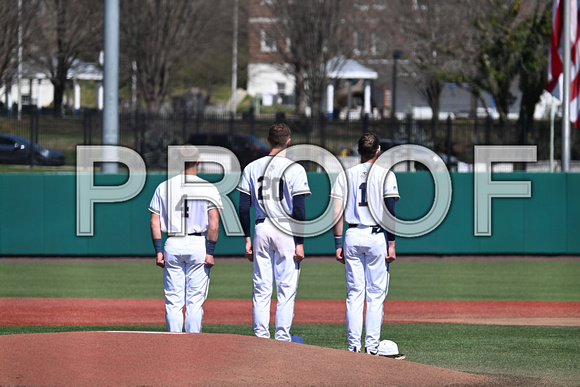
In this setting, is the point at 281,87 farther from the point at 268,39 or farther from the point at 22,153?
the point at 22,153

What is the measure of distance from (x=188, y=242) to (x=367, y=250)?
5.48 ft

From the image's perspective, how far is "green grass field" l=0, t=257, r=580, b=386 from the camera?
806 centimetres

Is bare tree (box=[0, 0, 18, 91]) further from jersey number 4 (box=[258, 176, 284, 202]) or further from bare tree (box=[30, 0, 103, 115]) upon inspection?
jersey number 4 (box=[258, 176, 284, 202])

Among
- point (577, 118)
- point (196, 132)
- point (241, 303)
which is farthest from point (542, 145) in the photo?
point (241, 303)

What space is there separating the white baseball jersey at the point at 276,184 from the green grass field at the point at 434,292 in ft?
6.05

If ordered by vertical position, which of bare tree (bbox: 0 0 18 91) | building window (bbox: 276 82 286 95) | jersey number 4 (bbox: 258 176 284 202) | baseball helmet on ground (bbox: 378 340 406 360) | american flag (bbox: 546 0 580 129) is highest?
building window (bbox: 276 82 286 95)

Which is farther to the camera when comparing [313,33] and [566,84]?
[313,33]

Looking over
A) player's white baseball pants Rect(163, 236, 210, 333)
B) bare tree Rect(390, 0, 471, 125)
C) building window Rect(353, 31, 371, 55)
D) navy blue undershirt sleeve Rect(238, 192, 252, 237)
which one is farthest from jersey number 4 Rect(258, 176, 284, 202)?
building window Rect(353, 31, 371, 55)

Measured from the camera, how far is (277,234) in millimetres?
7785

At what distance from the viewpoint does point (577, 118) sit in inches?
736

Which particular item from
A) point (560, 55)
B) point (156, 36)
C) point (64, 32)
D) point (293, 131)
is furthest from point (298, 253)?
point (64, 32)

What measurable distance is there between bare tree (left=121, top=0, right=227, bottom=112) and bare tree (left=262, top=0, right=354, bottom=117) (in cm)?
403

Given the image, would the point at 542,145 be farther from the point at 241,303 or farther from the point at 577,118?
the point at 241,303

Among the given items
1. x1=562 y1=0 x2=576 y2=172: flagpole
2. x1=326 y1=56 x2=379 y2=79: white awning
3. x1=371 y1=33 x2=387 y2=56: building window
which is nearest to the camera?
x1=562 y1=0 x2=576 y2=172: flagpole
